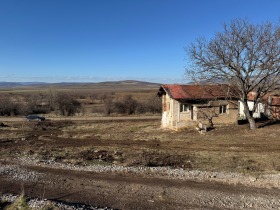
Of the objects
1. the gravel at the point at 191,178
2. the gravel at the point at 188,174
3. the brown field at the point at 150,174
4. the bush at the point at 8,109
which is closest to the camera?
the gravel at the point at 191,178

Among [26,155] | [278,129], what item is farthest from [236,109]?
[26,155]

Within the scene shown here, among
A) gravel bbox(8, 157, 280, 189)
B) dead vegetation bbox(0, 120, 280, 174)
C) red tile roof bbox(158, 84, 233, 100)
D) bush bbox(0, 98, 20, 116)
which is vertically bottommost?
bush bbox(0, 98, 20, 116)

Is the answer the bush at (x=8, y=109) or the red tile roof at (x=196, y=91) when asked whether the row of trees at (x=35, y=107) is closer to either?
the bush at (x=8, y=109)

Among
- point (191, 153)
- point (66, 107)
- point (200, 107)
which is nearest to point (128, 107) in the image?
point (66, 107)

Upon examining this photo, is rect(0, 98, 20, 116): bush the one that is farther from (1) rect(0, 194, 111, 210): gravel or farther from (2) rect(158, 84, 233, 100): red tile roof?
(1) rect(0, 194, 111, 210): gravel

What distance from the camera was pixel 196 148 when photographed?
18.0 metres

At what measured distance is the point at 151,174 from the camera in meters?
11.5

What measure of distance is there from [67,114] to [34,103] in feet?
33.5

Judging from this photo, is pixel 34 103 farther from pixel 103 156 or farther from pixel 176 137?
pixel 103 156

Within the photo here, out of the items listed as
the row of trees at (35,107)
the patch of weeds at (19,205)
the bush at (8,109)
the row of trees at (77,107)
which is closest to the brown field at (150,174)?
the patch of weeds at (19,205)

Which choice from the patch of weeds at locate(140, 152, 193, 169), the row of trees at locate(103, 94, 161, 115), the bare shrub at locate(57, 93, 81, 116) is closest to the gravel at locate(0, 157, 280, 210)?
the patch of weeds at locate(140, 152, 193, 169)

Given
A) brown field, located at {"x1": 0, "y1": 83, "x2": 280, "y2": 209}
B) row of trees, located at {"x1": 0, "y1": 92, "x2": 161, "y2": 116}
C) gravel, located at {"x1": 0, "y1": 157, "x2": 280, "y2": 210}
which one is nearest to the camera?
gravel, located at {"x1": 0, "y1": 157, "x2": 280, "y2": 210}

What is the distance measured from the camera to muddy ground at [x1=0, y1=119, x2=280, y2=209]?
28.9 ft

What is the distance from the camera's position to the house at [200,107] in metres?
28.4
